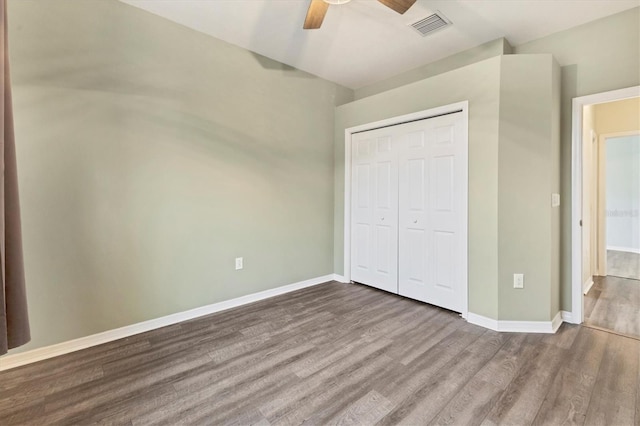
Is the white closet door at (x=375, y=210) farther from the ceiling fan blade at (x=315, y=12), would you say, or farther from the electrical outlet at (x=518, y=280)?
the ceiling fan blade at (x=315, y=12)

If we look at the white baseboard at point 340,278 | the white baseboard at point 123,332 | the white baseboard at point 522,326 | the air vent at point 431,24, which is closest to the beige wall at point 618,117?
the air vent at point 431,24

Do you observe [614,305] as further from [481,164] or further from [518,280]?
[481,164]

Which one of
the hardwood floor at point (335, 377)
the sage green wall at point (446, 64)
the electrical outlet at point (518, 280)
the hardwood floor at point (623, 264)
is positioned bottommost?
the hardwood floor at point (335, 377)

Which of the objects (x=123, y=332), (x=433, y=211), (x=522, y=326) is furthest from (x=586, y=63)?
(x=123, y=332)

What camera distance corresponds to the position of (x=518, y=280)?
2562 millimetres

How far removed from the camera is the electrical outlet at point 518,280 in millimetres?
2553

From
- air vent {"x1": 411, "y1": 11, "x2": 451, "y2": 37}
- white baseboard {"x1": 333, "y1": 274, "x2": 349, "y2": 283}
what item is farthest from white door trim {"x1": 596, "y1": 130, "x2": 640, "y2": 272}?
white baseboard {"x1": 333, "y1": 274, "x2": 349, "y2": 283}

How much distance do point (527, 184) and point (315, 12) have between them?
2.28 metres

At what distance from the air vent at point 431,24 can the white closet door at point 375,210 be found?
39.7 inches

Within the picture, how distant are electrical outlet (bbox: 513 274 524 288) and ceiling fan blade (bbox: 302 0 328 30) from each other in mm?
2747

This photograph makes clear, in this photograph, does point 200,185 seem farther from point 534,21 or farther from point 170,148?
point 534,21

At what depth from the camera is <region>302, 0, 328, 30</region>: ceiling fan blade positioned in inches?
81.0

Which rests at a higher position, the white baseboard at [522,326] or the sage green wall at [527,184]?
the sage green wall at [527,184]

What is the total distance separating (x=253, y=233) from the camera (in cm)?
326
